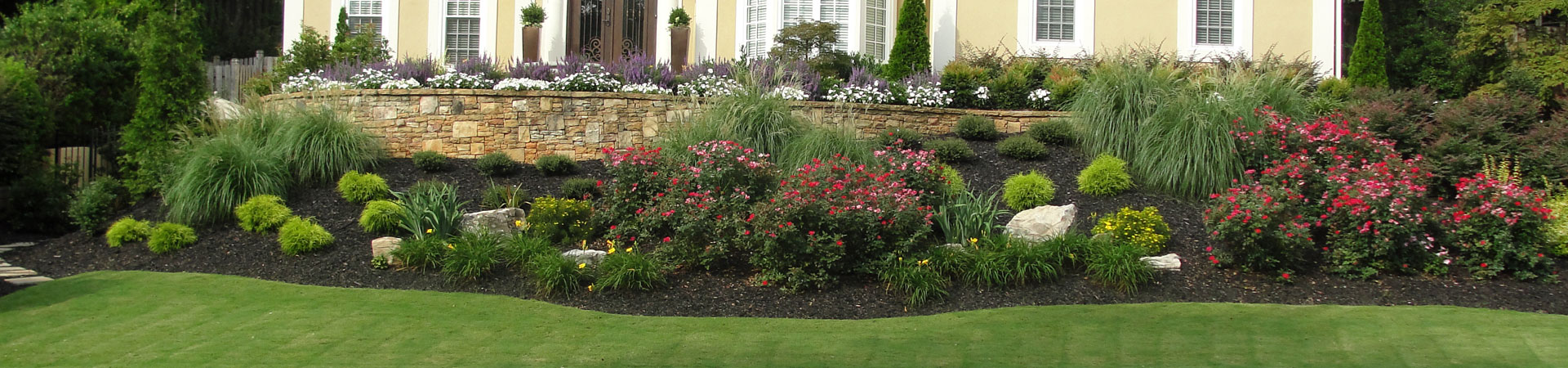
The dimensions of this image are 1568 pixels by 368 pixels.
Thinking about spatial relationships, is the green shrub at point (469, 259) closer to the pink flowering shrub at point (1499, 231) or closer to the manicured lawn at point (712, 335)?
the manicured lawn at point (712, 335)

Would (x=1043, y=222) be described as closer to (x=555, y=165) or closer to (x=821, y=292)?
(x=821, y=292)

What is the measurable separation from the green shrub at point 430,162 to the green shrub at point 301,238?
6.53 ft

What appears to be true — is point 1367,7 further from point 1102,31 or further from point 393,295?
point 393,295

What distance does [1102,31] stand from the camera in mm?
15742

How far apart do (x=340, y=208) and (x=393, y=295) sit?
294cm

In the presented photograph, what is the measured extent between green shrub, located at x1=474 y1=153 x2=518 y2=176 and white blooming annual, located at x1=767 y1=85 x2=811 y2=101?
2928mm

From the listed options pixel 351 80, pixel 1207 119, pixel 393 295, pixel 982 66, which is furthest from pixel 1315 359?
pixel 351 80

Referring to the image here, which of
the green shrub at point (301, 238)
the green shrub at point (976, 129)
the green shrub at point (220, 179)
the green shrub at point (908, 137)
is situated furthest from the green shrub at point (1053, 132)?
the green shrub at point (220, 179)

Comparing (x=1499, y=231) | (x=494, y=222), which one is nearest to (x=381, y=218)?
(x=494, y=222)

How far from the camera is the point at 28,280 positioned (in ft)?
28.1

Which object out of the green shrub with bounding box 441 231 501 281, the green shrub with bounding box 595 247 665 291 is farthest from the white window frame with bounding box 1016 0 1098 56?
the green shrub with bounding box 441 231 501 281

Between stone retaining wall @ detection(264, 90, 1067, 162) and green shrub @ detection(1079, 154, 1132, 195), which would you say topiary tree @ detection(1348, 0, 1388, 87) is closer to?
green shrub @ detection(1079, 154, 1132, 195)

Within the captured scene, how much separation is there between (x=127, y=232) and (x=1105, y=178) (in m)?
9.29

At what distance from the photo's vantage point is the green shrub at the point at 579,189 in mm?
10414
